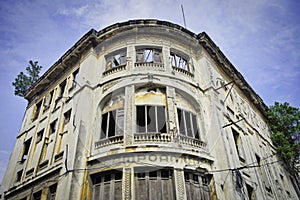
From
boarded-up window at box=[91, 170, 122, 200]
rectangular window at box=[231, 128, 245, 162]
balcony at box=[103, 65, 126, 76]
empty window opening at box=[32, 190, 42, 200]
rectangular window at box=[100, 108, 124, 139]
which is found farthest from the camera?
rectangular window at box=[231, 128, 245, 162]

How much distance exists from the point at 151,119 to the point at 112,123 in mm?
1854

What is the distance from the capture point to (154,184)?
29.3ft

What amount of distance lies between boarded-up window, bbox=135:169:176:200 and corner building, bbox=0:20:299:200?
0.12 feet

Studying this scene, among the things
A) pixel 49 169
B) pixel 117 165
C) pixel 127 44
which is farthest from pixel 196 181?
pixel 127 44

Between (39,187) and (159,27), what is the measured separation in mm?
10375

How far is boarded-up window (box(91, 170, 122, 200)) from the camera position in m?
8.87

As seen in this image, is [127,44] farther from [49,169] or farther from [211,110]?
[49,169]

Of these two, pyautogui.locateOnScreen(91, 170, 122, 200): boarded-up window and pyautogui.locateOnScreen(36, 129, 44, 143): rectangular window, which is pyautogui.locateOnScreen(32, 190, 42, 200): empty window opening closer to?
pyautogui.locateOnScreen(91, 170, 122, 200): boarded-up window

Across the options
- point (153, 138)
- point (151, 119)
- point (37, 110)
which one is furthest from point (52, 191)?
point (37, 110)

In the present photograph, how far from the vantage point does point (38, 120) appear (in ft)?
49.8

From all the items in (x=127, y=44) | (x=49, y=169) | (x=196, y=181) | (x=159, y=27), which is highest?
(x=159, y=27)

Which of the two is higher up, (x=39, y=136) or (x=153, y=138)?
(x=39, y=136)

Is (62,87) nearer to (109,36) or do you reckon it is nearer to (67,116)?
(67,116)

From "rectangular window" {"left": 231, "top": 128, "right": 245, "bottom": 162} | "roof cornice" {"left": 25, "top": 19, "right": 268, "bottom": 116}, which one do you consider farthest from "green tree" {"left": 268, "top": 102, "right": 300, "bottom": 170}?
"rectangular window" {"left": 231, "top": 128, "right": 245, "bottom": 162}
